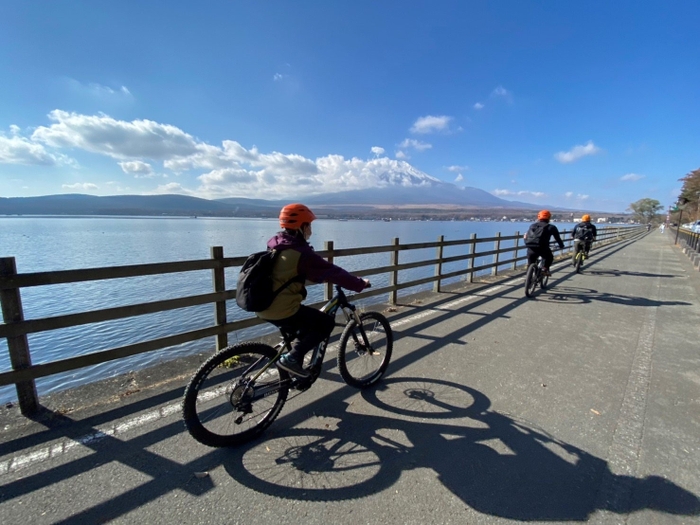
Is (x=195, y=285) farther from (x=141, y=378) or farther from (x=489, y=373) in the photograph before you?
(x=489, y=373)

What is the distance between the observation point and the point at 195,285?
12562mm

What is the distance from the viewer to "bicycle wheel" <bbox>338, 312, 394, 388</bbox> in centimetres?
340

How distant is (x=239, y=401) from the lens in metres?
2.58

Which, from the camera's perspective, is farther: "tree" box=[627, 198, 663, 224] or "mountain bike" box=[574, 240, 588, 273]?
"tree" box=[627, 198, 663, 224]

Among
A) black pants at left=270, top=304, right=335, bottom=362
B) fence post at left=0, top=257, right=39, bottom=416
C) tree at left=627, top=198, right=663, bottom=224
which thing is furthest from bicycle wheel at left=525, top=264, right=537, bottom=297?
tree at left=627, top=198, right=663, bottom=224

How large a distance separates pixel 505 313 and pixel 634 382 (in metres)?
2.67

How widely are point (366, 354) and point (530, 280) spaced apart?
5730 mm

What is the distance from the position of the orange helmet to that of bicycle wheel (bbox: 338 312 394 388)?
124cm

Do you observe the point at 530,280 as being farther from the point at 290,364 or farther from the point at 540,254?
the point at 290,364

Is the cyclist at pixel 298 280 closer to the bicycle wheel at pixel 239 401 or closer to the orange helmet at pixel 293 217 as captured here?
the orange helmet at pixel 293 217

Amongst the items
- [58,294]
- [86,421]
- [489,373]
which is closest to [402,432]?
[489,373]

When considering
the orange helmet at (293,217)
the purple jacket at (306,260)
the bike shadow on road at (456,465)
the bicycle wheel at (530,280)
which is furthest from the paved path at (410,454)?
the bicycle wheel at (530,280)

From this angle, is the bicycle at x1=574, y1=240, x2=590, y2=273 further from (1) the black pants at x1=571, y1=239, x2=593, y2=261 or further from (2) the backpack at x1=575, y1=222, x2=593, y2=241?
(2) the backpack at x1=575, y1=222, x2=593, y2=241

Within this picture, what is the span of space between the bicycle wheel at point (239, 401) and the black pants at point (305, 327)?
208 mm
